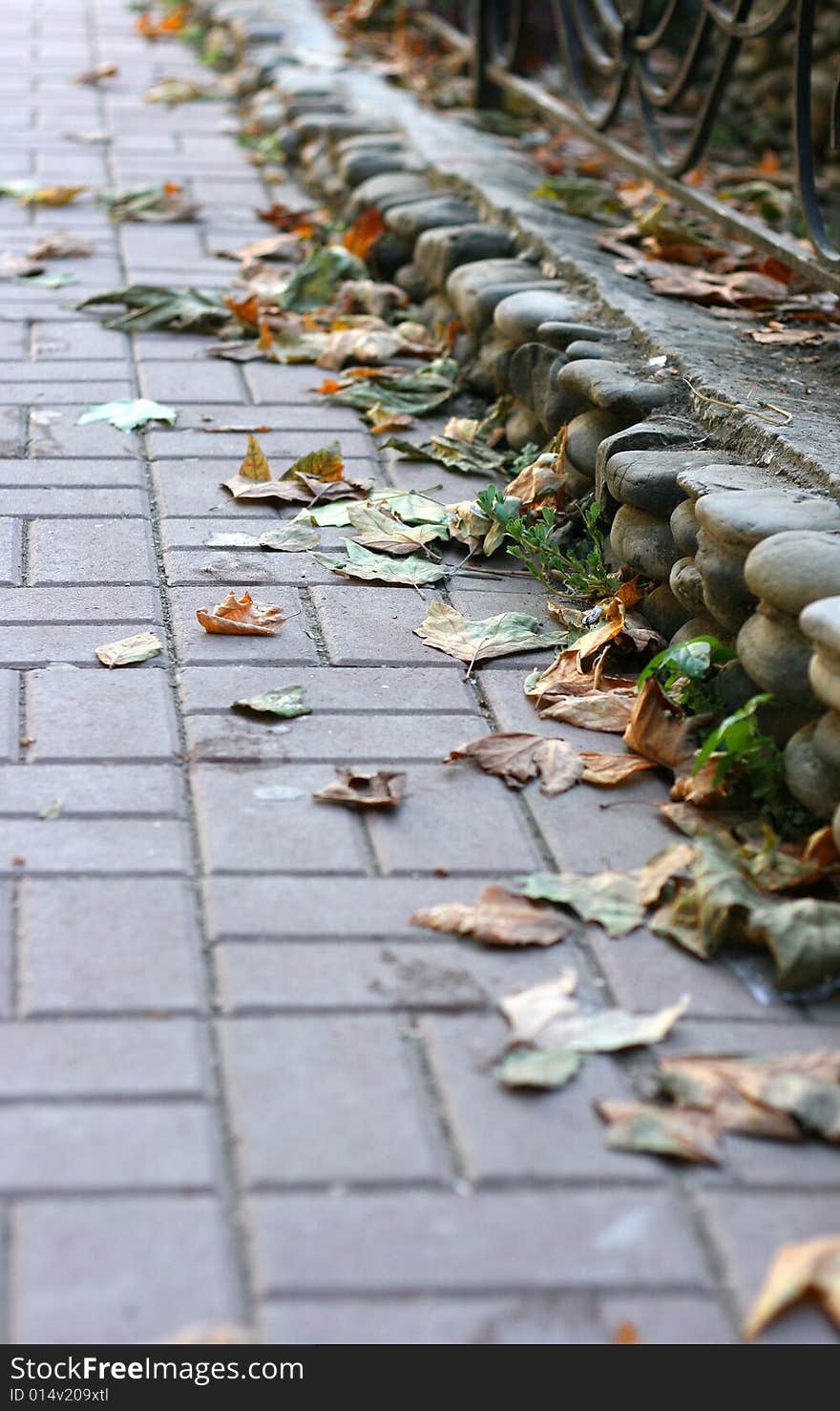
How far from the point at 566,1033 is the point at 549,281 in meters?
2.14

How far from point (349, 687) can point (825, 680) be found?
2.43 ft

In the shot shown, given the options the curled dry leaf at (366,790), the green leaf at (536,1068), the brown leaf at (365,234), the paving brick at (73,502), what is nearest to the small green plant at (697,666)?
the curled dry leaf at (366,790)

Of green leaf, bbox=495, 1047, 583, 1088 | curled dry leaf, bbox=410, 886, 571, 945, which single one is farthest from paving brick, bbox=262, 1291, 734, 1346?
curled dry leaf, bbox=410, 886, 571, 945

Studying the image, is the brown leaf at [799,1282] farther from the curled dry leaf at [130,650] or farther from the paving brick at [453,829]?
the curled dry leaf at [130,650]

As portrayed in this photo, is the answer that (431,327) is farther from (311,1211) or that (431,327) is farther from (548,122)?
(311,1211)

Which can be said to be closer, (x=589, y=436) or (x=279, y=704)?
(x=279, y=704)

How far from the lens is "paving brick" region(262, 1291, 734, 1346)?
1282 mm

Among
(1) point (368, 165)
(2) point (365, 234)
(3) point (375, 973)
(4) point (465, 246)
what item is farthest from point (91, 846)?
(1) point (368, 165)

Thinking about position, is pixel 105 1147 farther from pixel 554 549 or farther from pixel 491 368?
pixel 491 368

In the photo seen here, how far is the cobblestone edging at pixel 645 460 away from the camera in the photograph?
1.97m

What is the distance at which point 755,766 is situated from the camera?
6.62 feet

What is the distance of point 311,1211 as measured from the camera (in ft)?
4.58

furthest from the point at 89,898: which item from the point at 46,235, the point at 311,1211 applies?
the point at 46,235

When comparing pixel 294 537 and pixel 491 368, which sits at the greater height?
pixel 491 368
